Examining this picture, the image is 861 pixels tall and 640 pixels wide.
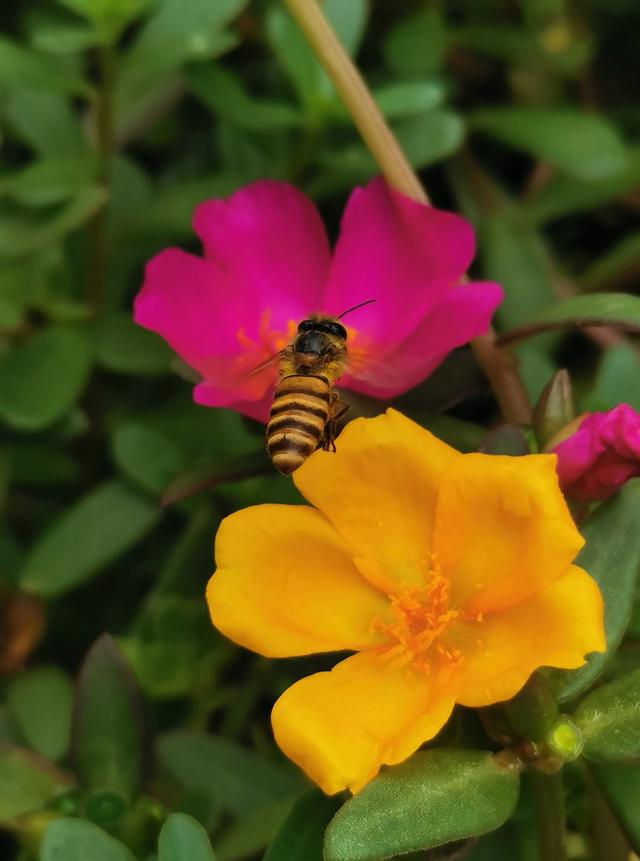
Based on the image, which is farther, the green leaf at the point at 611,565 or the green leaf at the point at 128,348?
the green leaf at the point at 128,348

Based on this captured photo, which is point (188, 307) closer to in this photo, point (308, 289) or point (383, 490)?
point (308, 289)

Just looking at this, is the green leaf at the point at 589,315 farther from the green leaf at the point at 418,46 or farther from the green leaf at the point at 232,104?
the green leaf at the point at 418,46

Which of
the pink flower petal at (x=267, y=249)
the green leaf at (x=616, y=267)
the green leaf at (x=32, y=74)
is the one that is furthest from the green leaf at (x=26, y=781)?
the green leaf at (x=616, y=267)

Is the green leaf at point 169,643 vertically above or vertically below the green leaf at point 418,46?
below

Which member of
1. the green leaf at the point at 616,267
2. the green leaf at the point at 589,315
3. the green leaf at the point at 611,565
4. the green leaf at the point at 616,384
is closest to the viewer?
the green leaf at the point at 611,565

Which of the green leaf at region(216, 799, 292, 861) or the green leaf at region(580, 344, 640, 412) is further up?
the green leaf at region(580, 344, 640, 412)

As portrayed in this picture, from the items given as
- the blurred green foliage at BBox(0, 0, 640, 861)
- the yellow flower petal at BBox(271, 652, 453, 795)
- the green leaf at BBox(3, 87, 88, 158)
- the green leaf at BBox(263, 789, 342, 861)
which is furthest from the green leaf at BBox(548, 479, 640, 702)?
the green leaf at BBox(3, 87, 88, 158)

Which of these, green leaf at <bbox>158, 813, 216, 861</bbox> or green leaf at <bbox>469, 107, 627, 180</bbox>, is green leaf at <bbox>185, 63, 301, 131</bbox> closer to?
green leaf at <bbox>469, 107, 627, 180</bbox>
